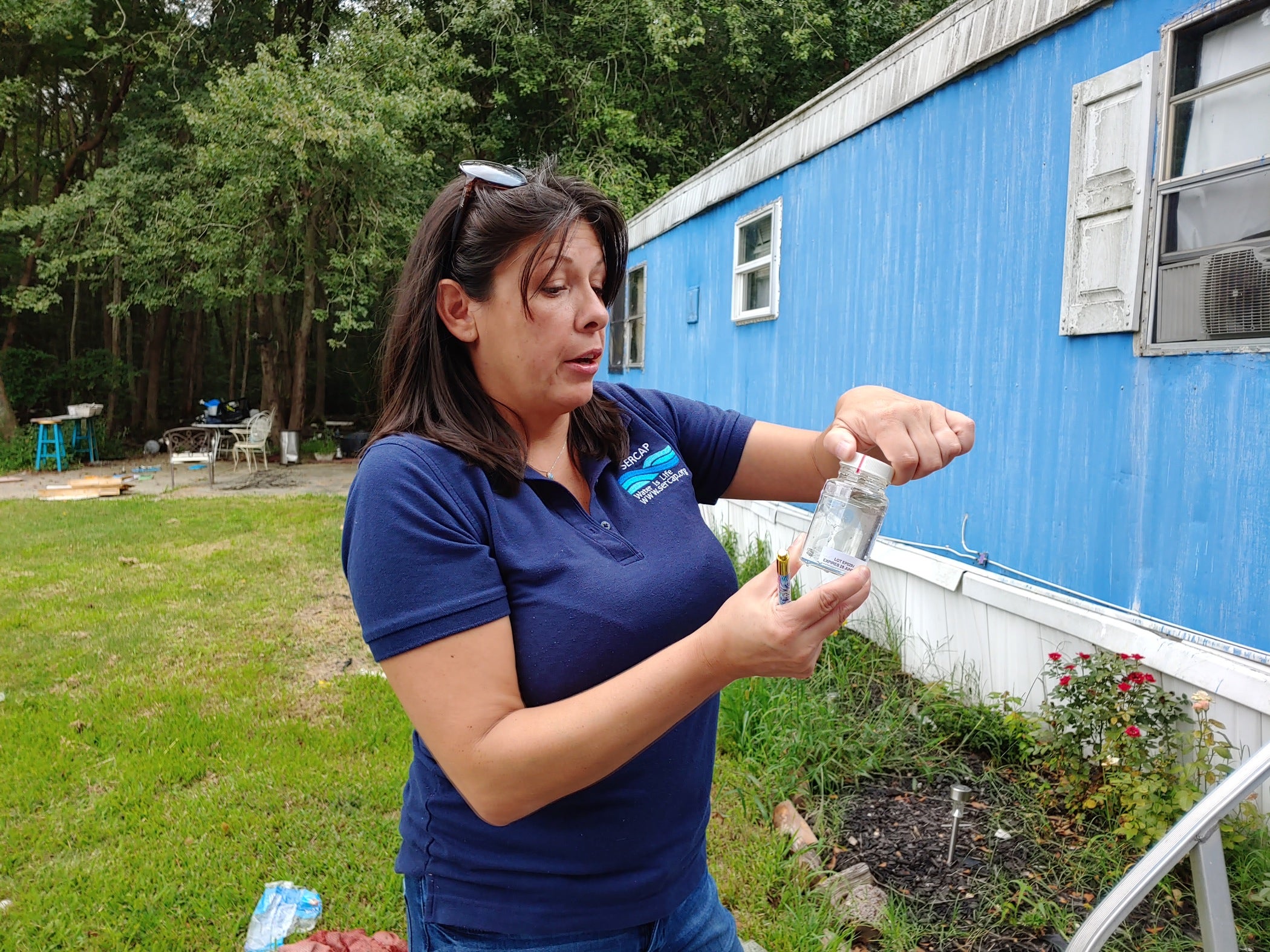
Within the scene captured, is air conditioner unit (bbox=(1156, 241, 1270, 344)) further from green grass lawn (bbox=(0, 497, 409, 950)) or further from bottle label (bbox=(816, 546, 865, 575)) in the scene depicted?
green grass lawn (bbox=(0, 497, 409, 950))

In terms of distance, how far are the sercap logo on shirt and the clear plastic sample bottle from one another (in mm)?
344

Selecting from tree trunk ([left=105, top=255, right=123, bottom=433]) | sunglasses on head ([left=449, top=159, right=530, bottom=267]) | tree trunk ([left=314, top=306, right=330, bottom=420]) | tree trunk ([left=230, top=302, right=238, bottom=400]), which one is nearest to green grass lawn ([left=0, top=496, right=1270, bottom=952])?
sunglasses on head ([left=449, top=159, right=530, bottom=267])

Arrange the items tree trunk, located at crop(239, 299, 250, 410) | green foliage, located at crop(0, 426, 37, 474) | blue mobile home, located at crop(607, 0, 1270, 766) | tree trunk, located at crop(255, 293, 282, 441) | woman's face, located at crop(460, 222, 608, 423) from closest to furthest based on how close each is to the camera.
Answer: woman's face, located at crop(460, 222, 608, 423) < blue mobile home, located at crop(607, 0, 1270, 766) < green foliage, located at crop(0, 426, 37, 474) < tree trunk, located at crop(255, 293, 282, 441) < tree trunk, located at crop(239, 299, 250, 410)

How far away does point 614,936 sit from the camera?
135 cm

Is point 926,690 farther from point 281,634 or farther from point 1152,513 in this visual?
point 281,634

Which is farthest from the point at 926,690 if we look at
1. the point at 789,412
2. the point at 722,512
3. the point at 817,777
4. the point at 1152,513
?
the point at 722,512

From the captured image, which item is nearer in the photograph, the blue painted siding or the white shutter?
the blue painted siding

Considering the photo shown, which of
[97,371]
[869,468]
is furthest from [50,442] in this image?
[869,468]

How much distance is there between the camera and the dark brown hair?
1.36 m

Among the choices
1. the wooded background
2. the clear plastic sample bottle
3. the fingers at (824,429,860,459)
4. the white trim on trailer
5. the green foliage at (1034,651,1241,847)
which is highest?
the wooded background

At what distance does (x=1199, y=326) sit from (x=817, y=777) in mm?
2149

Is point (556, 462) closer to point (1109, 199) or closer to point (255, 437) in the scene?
point (1109, 199)

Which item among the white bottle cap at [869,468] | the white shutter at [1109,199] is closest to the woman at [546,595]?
the white bottle cap at [869,468]

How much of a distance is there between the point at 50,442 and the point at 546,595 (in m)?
18.7
